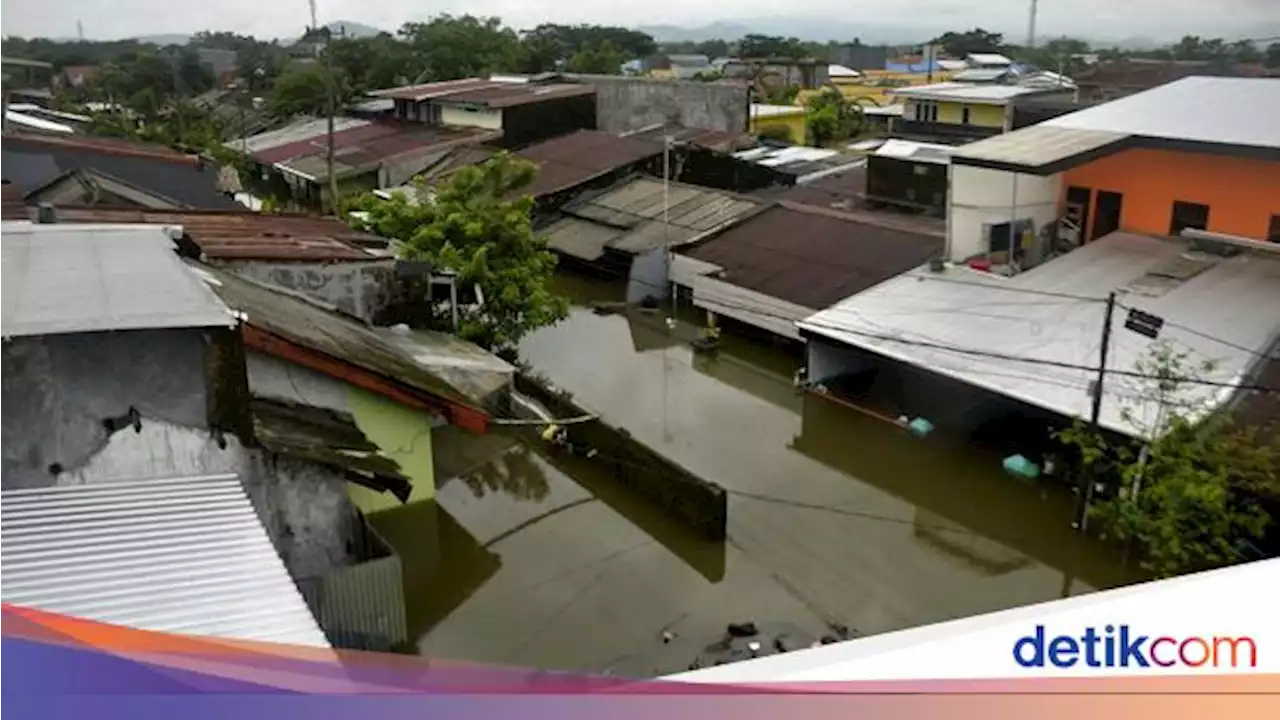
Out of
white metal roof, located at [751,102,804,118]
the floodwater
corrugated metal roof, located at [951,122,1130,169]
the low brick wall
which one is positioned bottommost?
the floodwater

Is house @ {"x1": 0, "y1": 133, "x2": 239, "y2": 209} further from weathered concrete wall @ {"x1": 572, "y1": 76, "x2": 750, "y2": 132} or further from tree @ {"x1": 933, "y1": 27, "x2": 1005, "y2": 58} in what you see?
tree @ {"x1": 933, "y1": 27, "x2": 1005, "y2": 58}

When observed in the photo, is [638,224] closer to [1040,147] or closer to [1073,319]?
[1040,147]

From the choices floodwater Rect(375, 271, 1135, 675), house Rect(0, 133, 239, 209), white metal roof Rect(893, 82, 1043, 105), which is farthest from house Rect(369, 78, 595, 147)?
floodwater Rect(375, 271, 1135, 675)

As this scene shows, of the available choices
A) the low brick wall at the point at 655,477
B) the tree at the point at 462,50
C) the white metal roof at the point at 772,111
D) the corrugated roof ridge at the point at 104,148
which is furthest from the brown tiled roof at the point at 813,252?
the tree at the point at 462,50

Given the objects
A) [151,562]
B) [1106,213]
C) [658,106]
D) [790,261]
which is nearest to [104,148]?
[790,261]

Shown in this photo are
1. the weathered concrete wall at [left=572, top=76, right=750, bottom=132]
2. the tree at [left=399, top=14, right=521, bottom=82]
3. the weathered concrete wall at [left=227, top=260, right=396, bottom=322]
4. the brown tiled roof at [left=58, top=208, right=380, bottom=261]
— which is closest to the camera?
the weathered concrete wall at [left=227, top=260, right=396, bottom=322]

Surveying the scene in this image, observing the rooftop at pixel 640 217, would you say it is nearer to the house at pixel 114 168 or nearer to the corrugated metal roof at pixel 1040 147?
the corrugated metal roof at pixel 1040 147
